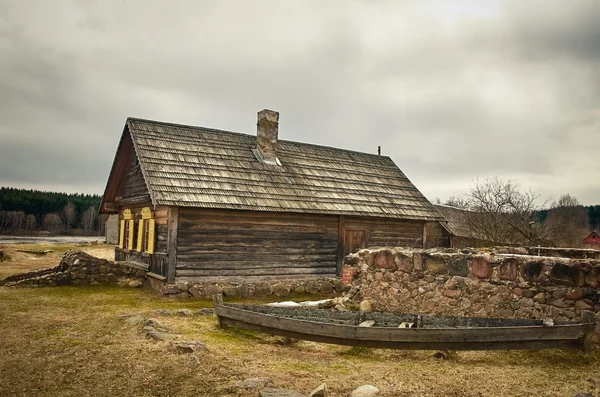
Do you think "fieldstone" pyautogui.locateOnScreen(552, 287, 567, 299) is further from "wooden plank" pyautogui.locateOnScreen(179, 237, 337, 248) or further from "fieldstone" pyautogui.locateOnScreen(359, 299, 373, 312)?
"wooden plank" pyautogui.locateOnScreen(179, 237, 337, 248)

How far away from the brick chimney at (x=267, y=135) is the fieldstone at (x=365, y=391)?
12.7 m

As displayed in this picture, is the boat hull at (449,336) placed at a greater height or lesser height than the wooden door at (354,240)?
lesser

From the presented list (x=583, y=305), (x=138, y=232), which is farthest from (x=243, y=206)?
(x=583, y=305)

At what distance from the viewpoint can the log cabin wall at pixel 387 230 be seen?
55.6 ft

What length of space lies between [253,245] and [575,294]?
9765 mm

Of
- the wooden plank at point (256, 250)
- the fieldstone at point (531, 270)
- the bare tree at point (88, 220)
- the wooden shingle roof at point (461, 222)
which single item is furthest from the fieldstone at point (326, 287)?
the bare tree at point (88, 220)

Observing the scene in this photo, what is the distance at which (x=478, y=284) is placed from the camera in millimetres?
7770

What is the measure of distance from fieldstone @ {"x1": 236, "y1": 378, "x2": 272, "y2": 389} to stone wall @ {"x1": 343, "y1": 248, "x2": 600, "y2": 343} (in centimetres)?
458

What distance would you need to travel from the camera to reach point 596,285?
249 inches

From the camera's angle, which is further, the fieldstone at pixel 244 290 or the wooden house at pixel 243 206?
the fieldstone at pixel 244 290

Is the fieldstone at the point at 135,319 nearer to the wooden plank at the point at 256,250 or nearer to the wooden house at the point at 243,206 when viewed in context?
the wooden house at the point at 243,206

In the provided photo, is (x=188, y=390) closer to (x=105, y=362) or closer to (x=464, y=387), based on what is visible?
(x=105, y=362)

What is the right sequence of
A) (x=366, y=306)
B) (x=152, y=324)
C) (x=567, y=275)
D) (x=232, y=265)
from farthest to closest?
(x=232, y=265) < (x=366, y=306) < (x=152, y=324) < (x=567, y=275)

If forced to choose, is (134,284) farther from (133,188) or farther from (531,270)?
(531,270)
